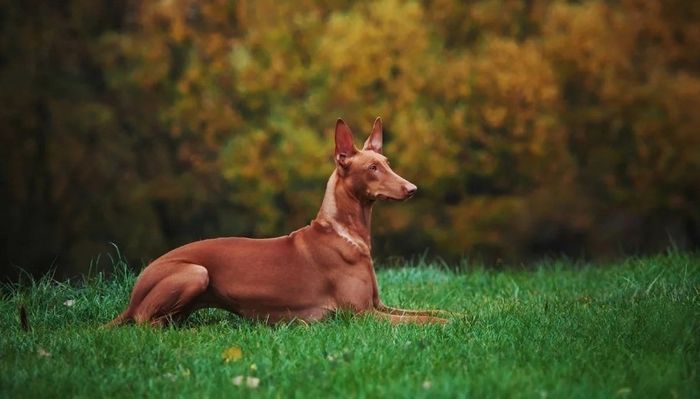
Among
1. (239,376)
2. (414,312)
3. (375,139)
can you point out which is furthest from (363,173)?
(239,376)

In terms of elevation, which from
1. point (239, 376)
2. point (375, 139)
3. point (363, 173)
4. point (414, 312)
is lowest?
point (414, 312)

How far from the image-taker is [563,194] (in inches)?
696

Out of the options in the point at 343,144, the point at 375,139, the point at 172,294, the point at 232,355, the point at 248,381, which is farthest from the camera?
the point at 375,139

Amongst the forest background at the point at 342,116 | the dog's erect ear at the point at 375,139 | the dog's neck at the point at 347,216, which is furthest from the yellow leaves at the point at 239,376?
Answer: the forest background at the point at 342,116

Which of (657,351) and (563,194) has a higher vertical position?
(657,351)

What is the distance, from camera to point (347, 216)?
682 centimetres

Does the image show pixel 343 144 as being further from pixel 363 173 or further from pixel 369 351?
pixel 369 351

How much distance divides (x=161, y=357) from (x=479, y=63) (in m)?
12.8

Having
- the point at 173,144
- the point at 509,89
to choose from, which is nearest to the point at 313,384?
the point at 509,89

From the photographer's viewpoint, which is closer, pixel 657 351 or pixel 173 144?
pixel 657 351

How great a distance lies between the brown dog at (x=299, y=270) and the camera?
21.1 feet

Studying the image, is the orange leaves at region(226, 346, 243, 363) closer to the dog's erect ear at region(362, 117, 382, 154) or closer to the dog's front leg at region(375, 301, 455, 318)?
the dog's front leg at region(375, 301, 455, 318)

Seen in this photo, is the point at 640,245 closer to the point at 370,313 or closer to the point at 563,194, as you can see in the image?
the point at 563,194

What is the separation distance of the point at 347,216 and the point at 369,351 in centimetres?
164
